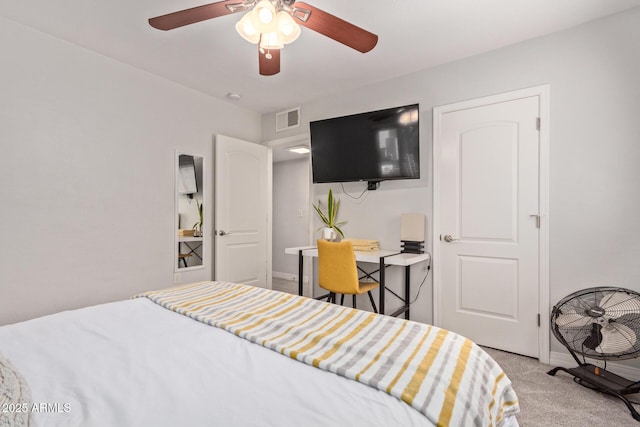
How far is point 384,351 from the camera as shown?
1.05 m

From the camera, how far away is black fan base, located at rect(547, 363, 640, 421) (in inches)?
71.9

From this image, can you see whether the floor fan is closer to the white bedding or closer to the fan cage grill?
the fan cage grill

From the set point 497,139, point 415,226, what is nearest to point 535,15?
point 497,139

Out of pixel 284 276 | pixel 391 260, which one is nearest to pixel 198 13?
pixel 391 260

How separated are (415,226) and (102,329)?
2480mm

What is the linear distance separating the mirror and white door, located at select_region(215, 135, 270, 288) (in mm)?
172

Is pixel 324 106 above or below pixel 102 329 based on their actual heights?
above

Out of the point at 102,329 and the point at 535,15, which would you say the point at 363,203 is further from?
the point at 102,329

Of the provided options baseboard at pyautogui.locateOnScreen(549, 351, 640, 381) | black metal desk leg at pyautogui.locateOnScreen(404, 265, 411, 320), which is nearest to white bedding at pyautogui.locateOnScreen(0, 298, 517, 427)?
baseboard at pyautogui.locateOnScreen(549, 351, 640, 381)

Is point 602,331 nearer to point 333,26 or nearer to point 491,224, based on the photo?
point 491,224

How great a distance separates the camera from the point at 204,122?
360cm

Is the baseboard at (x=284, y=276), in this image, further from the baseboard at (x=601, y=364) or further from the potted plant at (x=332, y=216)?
the baseboard at (x=601, y=364)

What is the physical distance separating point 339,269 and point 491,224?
4.32 feet

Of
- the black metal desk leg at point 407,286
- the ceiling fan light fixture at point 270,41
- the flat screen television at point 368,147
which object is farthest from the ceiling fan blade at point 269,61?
the black metal desk leg at point 407,286
